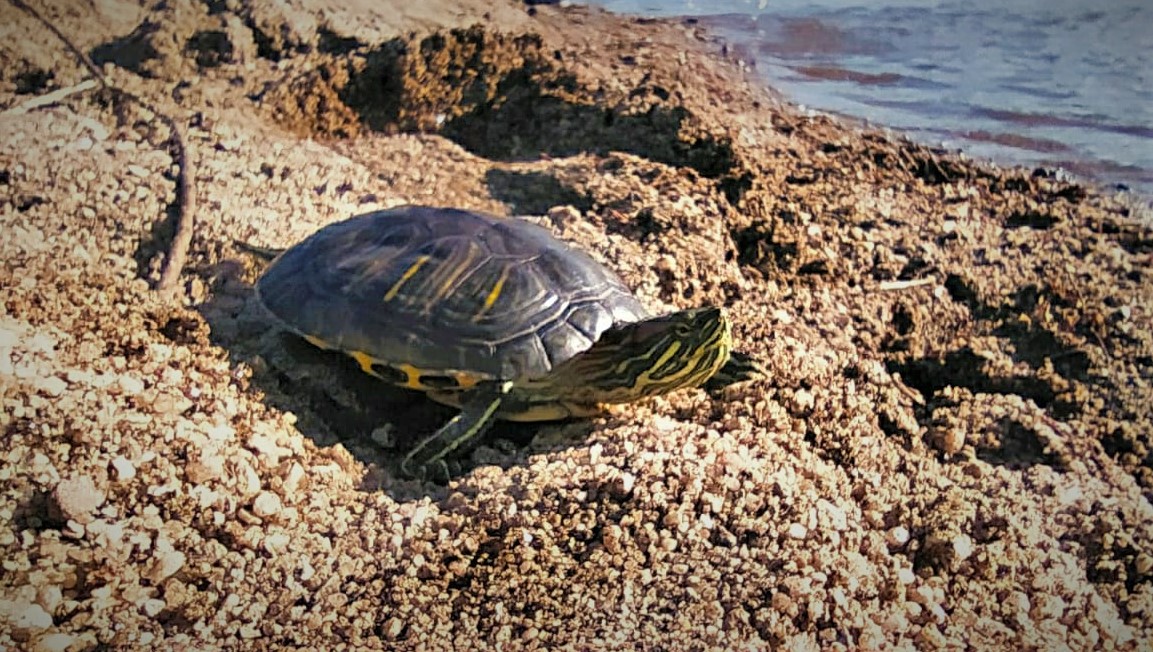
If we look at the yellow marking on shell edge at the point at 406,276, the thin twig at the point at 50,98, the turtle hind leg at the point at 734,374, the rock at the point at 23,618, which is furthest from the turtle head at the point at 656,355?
the thin twig at the point at 50,98

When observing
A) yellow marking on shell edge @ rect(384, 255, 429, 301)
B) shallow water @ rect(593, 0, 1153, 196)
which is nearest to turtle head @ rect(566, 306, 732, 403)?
yellow marking on shell edge @ rect(384, 255, 429, 301)

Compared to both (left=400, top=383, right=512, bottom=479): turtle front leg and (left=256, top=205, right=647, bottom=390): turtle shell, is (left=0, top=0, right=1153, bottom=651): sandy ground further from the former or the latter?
(left=256, top=205, right=647, bottom=390): turtle shell

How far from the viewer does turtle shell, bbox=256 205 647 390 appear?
264 centimetres

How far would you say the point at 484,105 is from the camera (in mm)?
4664

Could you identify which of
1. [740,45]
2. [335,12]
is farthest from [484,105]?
[740,45]

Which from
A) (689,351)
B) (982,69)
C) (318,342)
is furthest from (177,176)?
(982,69)

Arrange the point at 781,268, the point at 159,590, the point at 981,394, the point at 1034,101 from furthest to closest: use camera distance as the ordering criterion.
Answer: the point at 1034,101
the point at 781,268
the point at 981,394
the point at 159,590

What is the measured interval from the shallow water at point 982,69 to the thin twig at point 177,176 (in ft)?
10.5

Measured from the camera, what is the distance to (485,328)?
2662 mm

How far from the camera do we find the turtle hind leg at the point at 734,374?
286cm

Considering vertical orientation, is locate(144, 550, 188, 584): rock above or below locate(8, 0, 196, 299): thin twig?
below

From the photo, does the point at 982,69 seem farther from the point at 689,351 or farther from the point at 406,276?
the point at 406,276

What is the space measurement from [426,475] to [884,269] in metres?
2.13

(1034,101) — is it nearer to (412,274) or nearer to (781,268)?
(781,268)
